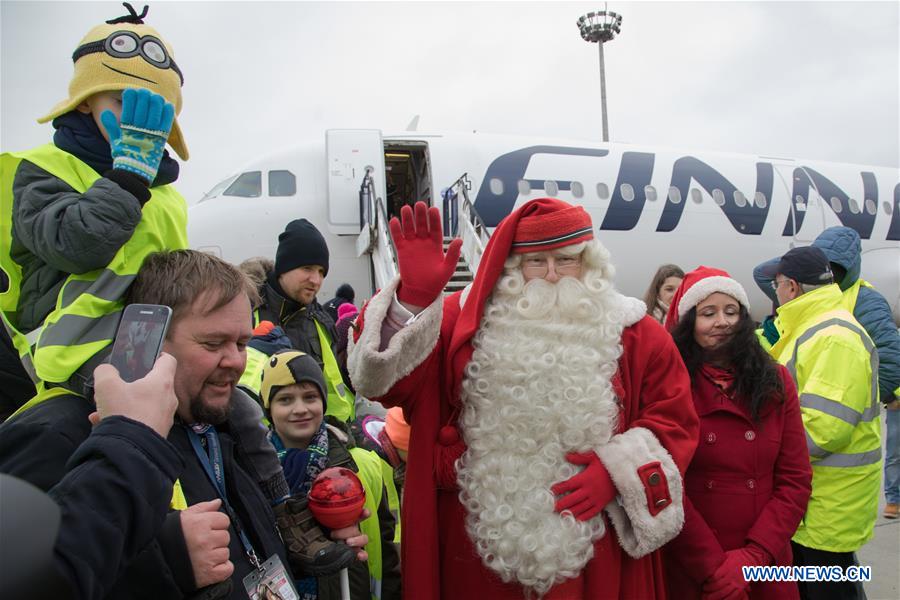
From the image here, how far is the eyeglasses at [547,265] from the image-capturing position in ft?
6.55

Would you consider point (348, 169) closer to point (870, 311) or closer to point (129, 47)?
point (870, 311)

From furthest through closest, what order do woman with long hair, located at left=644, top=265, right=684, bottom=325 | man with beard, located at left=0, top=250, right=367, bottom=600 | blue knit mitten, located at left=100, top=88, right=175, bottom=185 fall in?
woman with long hair, located at left=644, top=265, right=684, bottom=325
blue knit mitten, located at left=100, top=88, right=175, bottom=185
man with beard, located at left=0, top=250, right=367, bottom=600

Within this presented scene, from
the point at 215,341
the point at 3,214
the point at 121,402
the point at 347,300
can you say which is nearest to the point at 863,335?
the point at 215,341

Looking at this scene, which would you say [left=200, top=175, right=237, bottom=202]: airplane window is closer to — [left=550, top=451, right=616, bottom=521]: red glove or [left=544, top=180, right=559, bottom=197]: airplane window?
[left=544, top=180, right=559, bottom=197]: airplane window

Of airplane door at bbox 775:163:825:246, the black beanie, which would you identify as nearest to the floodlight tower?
airplane door at bbox 775:163:825:246

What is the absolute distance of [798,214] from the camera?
35.9 ft

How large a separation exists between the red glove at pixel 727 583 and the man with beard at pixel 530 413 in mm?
250

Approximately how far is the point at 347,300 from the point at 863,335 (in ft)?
16.0

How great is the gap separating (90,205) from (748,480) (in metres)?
2.39

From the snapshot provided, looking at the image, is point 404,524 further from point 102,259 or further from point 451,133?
point 451,133

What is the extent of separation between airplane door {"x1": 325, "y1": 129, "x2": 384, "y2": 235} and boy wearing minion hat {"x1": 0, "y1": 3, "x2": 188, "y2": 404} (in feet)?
21.9

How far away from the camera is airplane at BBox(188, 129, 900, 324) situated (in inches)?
323

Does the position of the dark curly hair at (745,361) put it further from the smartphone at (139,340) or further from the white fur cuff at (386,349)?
the smartphone at (139,340)

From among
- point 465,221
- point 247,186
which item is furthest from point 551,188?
point 247,186
